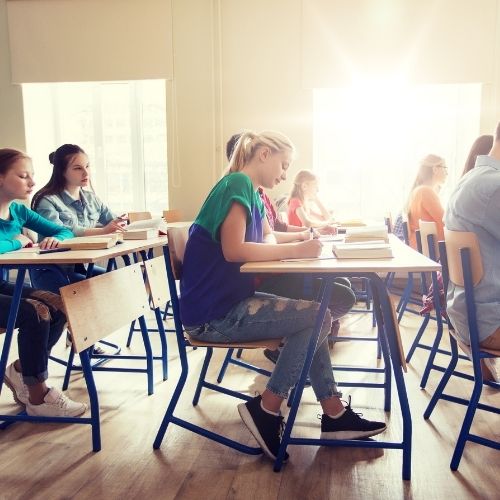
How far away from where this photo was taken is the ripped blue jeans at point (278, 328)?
1734 mm

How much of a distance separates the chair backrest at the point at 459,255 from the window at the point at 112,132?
3.98 meters

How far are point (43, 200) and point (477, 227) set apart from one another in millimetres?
2206

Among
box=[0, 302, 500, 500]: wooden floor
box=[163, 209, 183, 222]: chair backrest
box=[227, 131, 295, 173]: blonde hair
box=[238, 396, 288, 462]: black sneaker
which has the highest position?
box=[227, 131, 295, 173]: blonde hair

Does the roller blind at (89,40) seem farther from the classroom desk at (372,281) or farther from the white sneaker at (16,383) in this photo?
the classroom desk at (372,281)

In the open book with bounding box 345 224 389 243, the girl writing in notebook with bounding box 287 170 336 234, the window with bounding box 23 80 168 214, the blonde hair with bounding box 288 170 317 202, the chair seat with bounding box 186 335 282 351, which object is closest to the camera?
the chair seat with bounding box 186 335 282 351

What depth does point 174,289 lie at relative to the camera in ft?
6.19

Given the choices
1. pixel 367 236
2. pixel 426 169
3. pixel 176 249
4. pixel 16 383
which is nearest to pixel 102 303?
pixel 176 249

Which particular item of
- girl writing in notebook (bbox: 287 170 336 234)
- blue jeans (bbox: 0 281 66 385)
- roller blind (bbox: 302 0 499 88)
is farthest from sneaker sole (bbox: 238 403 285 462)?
roller blind (bbox: 302 0 499 88)

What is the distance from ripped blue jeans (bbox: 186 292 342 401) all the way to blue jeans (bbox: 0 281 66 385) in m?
0.64

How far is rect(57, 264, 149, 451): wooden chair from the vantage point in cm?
180

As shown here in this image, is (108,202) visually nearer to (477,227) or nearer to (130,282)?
(130,282)

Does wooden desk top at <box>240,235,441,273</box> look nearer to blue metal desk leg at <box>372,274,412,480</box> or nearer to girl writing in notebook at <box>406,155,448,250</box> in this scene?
blue metal desk leg at <box>372,274,412,480</box>

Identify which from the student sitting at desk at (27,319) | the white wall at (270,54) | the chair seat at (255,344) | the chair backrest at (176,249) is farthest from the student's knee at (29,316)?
the white wall at (270,54)

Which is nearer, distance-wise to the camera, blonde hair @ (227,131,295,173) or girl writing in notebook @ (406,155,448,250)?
blonde hair @ (227,131,295,173)
